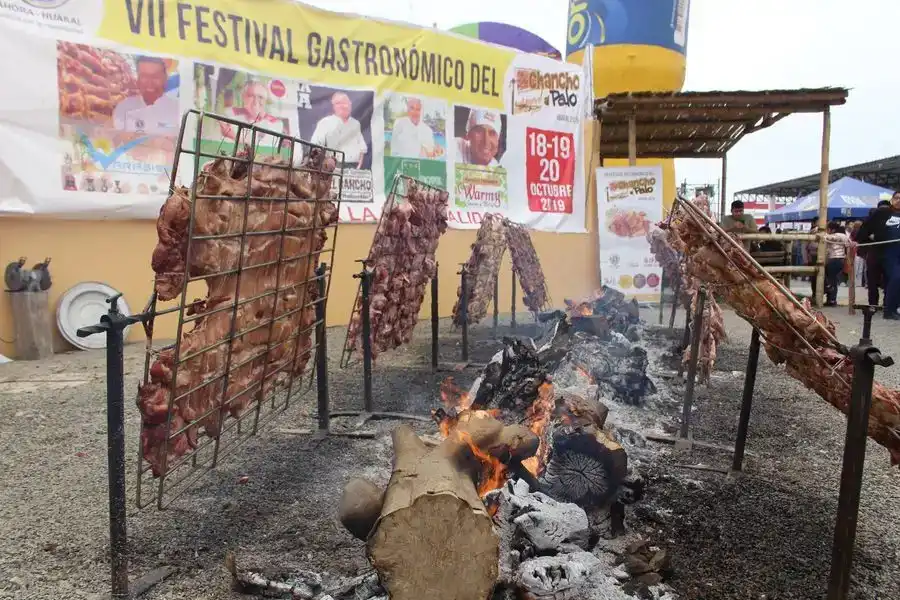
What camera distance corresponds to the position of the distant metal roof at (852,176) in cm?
2359

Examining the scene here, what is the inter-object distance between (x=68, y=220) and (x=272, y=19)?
393 centimetres

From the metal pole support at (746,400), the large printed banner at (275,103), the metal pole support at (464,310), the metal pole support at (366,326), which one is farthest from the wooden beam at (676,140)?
the metal pole support at (746,400)

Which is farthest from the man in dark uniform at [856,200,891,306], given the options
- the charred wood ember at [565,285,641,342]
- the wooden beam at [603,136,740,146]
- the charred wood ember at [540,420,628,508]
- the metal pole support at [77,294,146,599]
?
the metal pole support at [77,294,146,599]

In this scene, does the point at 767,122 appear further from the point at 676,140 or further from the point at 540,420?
the point at 540,420

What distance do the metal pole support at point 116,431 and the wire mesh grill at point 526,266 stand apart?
19.5 feet

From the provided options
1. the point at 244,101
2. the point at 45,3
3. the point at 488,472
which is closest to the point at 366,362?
the point at 488,472

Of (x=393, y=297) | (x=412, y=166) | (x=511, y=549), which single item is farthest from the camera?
(x=412, y=166)

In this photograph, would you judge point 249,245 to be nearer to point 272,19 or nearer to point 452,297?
point 272,19

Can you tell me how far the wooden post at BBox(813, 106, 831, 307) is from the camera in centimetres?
1092

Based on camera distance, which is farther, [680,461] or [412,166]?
[412,166]

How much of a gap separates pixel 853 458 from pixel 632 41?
1386cm

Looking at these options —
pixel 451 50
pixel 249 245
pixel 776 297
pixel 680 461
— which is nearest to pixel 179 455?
pixel 249 245

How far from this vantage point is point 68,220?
7453mm

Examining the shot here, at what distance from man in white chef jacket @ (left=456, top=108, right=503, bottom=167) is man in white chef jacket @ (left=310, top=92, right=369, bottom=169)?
200 cm
